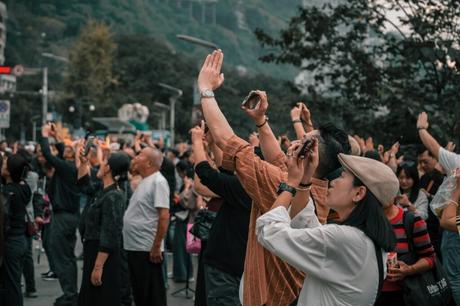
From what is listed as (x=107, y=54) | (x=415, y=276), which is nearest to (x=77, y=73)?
(x=107, y=54)

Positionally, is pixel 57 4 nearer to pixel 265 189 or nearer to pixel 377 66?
pixel 377 66

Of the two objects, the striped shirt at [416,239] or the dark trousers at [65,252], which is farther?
the dark trousers at [65,252]

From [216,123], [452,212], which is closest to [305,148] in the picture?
[216,123]

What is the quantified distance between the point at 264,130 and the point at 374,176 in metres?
1.23

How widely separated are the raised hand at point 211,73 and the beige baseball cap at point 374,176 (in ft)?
3.86

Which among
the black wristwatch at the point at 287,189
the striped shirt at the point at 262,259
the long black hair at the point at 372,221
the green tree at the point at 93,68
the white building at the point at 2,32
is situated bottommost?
the white building at the point at 2,32

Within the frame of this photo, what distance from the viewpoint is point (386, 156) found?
10.7 m

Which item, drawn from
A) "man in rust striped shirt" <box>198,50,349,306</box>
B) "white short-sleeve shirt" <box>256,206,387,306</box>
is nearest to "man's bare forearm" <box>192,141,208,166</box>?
"man in rust striped shirt" <box>198,50,349,306</box>

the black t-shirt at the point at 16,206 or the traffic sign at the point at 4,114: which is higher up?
the black t-shirt at the point at 16,206

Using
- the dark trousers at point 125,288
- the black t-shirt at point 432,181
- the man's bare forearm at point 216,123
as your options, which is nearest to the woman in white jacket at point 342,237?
the man's bare forearm at point 216,123

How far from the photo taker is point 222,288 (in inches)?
277

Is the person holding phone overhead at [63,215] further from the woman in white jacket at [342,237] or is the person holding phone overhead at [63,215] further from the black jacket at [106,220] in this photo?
the woman in white jacket at [342,237]

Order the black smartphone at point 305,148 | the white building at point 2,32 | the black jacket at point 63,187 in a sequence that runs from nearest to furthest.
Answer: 1. the black smartphone at point 305,148
2. the black jacket at point 63,187
3. the white building at point 2,32

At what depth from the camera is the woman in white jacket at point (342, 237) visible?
14.2 ft
